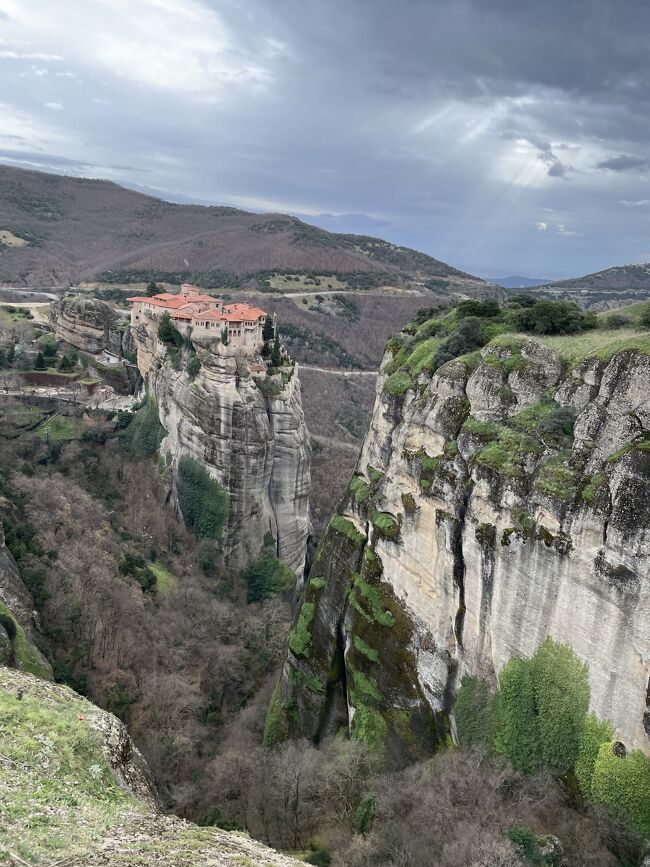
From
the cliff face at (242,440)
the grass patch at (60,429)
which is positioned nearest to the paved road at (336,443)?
the cliff face at (242,440)

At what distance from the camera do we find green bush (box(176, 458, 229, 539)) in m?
46.4

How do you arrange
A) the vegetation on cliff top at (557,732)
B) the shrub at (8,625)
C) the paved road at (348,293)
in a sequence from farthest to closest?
the paved road at (348,293), the shrub at (8,625), the vegetation on cliff top at (557,732)

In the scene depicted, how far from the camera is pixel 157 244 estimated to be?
145 metres

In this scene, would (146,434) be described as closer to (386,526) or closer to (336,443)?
(336,443)

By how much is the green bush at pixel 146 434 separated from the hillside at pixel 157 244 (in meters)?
57.7

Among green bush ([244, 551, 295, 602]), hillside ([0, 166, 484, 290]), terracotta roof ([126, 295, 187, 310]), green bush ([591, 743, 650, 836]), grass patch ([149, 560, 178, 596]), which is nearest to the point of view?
green bush ([591, 743, 650, 836])

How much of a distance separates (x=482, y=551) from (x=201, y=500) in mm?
31584

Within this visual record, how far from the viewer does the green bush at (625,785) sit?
51.1ft

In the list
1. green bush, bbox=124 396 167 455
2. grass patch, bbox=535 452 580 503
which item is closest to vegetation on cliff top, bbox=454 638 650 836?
grass patch, bbox=535 452 580 503

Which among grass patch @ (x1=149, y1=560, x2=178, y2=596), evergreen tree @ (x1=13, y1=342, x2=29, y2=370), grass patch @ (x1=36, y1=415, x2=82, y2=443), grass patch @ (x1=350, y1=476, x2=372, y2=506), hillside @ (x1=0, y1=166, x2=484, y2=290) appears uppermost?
hillside @ (x1=0, y1=166, x2=484, y2=290)

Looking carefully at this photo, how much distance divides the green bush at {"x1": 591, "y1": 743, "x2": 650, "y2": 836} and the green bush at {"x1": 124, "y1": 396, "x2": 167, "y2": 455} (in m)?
40.5

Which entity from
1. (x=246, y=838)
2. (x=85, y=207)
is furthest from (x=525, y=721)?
(x=85, y=207)

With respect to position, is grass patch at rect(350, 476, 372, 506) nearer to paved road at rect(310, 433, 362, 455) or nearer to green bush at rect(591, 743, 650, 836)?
green bush at rect(591, 743, 650, 836)

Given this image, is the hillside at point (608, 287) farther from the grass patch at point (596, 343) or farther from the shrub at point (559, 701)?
the shrub at point (559, 701)
